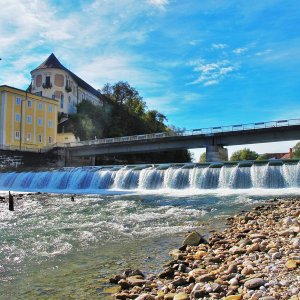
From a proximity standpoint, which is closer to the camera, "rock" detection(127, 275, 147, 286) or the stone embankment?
the stone embankment

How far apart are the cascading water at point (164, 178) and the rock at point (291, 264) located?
23.1 meters

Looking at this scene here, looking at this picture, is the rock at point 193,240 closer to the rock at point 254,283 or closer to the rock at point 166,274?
the rock at point 166,274

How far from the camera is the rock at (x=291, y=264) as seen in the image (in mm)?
5483

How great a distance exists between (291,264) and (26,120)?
61.7 m

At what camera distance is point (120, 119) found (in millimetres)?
78562

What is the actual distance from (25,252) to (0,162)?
148ft

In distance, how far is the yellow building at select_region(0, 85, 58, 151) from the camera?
5838 cm

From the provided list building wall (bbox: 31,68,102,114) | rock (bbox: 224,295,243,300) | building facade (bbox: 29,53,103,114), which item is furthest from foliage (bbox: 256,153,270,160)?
rock (bbox: 224,295,243,300)

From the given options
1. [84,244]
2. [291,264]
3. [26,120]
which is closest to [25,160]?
[26,120]

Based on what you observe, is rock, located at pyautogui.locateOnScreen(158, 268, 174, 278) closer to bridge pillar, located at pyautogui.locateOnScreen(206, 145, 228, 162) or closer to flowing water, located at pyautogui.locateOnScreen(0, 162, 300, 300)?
flowing water, located at pyautogui.locateOnScreen(0, 162, 300, 300)

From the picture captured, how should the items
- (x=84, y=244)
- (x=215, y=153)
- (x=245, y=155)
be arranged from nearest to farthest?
(x=84, y=244), (x=215, y=153), (x=245, y=155)

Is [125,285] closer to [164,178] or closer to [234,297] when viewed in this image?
[234,297]

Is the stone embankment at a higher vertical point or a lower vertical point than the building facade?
lower

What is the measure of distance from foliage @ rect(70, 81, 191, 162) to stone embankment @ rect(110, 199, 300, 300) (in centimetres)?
6428
